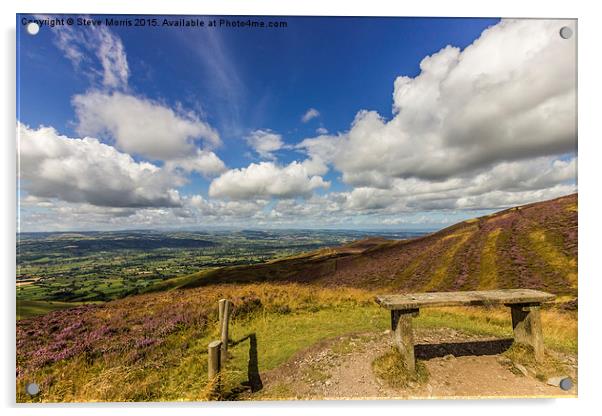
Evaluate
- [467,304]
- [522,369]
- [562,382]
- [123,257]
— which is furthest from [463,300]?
[123,257]

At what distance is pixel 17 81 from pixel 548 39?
1175 centimetres

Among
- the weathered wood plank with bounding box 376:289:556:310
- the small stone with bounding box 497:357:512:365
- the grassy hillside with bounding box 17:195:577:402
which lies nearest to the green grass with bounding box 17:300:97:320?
the grassy hillside with bounding box 17:195:577:402

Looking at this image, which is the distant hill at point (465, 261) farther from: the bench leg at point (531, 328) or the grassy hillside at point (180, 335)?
the bench leg at point (531, 328)

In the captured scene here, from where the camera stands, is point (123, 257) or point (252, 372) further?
point (123, 257)

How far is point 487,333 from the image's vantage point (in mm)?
6051

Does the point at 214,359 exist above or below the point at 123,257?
below

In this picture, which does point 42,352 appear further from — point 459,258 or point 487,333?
point 459,258

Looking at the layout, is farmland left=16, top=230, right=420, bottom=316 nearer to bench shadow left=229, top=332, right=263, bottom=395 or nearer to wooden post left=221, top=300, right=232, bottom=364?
wooden post left=221, top=300, right=232, bottom=364

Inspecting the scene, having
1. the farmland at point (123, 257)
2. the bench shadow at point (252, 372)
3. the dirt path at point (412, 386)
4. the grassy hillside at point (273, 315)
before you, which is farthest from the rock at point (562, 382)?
the farmland at point (123, 257)

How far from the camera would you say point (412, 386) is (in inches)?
172

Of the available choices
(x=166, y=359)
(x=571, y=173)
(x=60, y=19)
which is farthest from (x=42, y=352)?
(x=571, y=173)

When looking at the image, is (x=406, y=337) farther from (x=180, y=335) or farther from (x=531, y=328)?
(x=180, y=335)

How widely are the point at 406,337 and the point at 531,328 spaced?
110 inches

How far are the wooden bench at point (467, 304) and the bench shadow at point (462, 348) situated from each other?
0.59m
